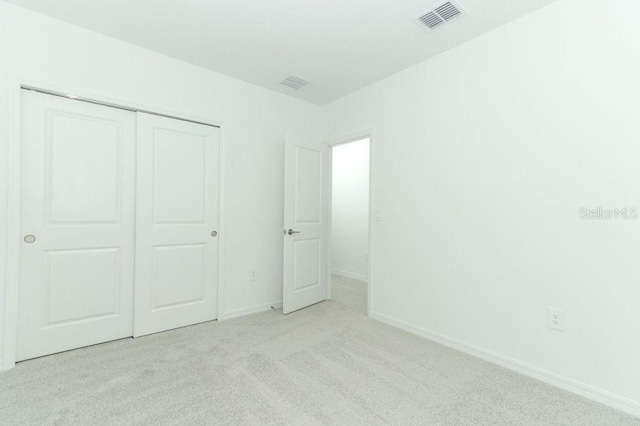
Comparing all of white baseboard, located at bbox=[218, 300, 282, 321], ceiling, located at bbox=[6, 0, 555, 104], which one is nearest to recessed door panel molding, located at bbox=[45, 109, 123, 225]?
ceiling, located at bbox=[6, 0, 555, 104]

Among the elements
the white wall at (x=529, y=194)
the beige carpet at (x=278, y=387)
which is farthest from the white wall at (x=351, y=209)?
the beige carpet at (x=278, y=387)

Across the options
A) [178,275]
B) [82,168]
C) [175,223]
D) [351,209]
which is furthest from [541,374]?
[82,168]

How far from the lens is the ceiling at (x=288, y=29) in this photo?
6.93 feet

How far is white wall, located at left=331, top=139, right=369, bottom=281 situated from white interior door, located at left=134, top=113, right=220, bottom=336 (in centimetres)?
233

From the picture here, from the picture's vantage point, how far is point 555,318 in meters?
2.01

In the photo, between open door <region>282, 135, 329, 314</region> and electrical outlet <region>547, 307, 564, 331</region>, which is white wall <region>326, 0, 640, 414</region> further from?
open door <region>282, 135, 329, 314</region>

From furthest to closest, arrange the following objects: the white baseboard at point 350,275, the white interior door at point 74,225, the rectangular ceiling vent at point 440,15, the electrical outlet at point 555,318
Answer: the white baseboard at point 350,275, the white interior door at point 74,225, the rectangular ceiling vent at point 440,15, the electrical outlet at point 555,318

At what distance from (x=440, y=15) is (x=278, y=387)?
9.22 feet

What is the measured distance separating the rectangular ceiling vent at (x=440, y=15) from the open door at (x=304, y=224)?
1.70m

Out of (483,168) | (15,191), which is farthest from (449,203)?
(15,191)

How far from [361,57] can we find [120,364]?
3.19 m

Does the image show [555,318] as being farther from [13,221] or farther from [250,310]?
[13,221]

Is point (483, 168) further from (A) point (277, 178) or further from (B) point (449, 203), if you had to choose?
(A) point (277, 178)

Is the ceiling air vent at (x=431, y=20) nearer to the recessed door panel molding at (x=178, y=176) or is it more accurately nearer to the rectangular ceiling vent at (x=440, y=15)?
the rectangular ceiling vent at (x=440, y=15)
